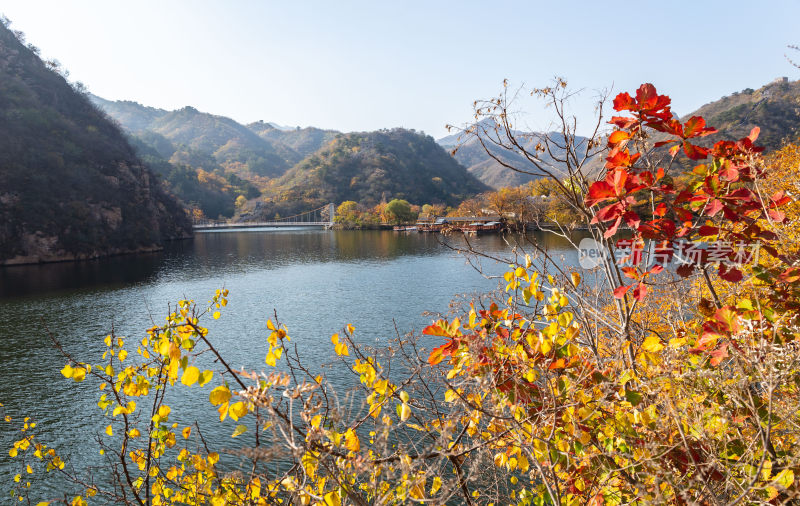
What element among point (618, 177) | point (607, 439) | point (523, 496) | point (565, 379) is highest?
point (618, 177)

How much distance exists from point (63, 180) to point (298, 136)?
155 m

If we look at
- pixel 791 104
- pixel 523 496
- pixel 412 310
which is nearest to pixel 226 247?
pixel 412 310

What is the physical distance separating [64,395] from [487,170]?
164m

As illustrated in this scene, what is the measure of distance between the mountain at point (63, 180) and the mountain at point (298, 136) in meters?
122

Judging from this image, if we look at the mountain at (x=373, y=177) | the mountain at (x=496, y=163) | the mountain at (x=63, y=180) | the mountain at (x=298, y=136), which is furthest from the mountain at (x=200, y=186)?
the mountain at (x=298, y=136)

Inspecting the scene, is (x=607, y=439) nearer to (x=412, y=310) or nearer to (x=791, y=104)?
(x=412, y=310)

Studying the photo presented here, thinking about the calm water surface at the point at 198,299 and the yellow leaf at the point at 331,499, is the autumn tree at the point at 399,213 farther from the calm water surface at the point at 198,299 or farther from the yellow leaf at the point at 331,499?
the yellow leaf at the point at 331,499

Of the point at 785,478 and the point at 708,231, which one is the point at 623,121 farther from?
the point at 785,478

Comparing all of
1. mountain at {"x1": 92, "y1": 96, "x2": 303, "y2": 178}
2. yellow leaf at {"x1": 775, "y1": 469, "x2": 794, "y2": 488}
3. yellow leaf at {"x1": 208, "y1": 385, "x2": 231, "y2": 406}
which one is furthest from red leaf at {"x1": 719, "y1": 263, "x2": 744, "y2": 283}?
mountain at {"x1": 92, "y1": 96, "x2": 303, "y2": 178}

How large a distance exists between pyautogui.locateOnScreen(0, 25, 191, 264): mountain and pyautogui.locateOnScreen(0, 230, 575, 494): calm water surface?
3.21 meters

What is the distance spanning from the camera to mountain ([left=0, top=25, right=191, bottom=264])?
1305 inches

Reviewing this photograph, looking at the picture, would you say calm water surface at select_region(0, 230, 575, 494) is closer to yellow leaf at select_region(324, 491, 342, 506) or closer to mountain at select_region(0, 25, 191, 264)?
yellow leaf at select_region(324, 491, 342, 506)

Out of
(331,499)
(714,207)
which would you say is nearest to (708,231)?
(714,207)

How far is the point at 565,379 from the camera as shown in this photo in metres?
1.80
